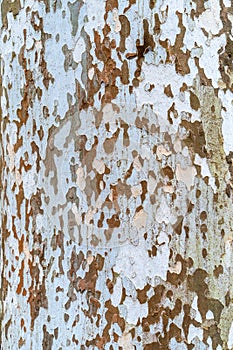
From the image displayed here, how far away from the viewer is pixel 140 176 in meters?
0.71

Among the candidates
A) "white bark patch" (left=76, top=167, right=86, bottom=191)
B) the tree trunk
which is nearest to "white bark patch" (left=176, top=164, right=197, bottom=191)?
the tree trunk

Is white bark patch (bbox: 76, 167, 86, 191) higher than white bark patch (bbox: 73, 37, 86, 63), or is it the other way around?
white bark patch (bbox: 73, 37, 86, 63)

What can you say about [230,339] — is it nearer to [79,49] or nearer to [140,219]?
[140,219]

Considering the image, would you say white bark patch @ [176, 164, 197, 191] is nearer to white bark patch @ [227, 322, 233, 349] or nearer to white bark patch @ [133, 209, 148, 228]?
white bark patch @ [133, 209, 148, 228]

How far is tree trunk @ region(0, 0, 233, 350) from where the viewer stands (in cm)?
70

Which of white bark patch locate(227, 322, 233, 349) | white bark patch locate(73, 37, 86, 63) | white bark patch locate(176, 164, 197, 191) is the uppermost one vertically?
white bark patch locate(73, 37, 86, 63)

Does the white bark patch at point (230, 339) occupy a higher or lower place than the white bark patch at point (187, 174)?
lower

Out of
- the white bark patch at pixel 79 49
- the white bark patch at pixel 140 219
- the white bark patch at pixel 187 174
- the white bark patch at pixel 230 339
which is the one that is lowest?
the white bark patch at pixel 230 339

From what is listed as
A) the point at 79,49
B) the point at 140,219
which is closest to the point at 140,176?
the point at 140,219

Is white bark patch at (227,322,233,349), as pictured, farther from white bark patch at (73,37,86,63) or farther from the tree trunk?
white bark patch at (73,37,86,63)

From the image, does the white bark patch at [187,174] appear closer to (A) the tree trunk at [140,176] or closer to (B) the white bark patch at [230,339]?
(A) the tree trunk at [140,176]

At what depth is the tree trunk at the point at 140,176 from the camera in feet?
2.30

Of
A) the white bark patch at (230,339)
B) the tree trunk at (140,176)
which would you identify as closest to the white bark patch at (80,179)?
the tree trunk at (140,176)

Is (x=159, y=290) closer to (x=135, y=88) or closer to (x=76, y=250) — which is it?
(x=76, y=250)
